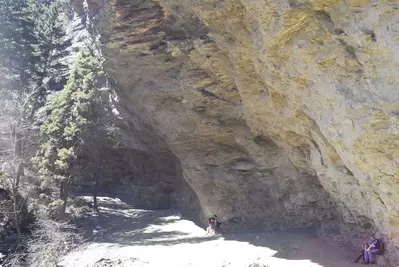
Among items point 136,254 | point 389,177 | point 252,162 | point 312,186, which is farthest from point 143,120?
point 389,177

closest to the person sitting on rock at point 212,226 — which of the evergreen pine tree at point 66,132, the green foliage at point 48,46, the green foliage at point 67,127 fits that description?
the evergreen pine tree at point 66,132

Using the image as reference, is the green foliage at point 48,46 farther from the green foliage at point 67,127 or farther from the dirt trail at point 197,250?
the dirt trail at point 197,250

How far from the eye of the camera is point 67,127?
17.8 metres

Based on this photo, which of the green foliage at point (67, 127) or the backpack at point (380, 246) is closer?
the backpack at point (380, 246)

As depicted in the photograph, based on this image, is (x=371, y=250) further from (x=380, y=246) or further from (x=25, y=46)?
(x=25, y=46)

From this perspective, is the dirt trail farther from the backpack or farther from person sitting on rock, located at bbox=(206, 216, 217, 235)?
the backpack

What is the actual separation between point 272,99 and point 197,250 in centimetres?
562

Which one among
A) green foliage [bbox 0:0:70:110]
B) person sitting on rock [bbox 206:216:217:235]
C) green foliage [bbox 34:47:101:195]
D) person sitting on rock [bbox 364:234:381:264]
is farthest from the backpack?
green foliage [bbox 0:0:70:110]

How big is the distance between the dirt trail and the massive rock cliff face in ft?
4.59

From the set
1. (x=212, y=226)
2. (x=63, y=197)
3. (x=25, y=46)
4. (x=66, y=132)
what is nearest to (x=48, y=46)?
(x=25, y=46)

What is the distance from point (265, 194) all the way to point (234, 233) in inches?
79.8

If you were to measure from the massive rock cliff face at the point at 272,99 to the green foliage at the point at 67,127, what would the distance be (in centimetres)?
201

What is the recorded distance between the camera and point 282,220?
14.2 metres

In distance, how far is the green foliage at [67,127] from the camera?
17.3m
